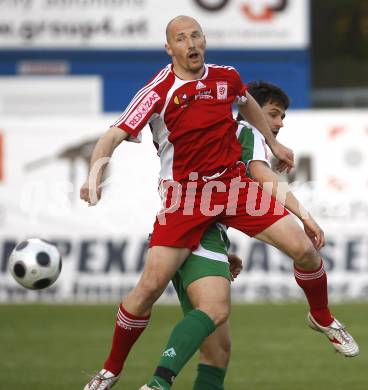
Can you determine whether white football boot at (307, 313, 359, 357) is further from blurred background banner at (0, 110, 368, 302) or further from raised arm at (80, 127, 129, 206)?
blurred background banner at (0, 110, 368, 302)

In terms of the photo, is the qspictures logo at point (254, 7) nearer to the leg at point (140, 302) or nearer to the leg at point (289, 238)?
the leg at point (289, 238)

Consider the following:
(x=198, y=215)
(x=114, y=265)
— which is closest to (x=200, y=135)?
(x=198, y=215)

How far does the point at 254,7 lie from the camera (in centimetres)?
1680

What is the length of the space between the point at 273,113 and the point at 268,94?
4.5 inches

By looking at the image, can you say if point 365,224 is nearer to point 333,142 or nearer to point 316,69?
point 333,142

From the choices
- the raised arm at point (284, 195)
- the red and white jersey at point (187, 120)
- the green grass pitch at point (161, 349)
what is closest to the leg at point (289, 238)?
the raised arm at point (284, 195)

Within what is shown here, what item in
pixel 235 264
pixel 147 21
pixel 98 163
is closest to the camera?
pixel 98 163

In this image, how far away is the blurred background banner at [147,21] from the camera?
1680 centimetres

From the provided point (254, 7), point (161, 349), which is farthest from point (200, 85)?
point (254, 7)

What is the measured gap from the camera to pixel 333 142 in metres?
13.8

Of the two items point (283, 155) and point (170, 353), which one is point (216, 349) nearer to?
point (170, 353)

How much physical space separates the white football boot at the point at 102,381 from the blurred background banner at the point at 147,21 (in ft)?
35.4

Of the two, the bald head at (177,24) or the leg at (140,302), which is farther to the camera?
the bald head at (177,24)

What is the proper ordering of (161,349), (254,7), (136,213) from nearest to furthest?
(161,349) → (136,213) → (254,7)
